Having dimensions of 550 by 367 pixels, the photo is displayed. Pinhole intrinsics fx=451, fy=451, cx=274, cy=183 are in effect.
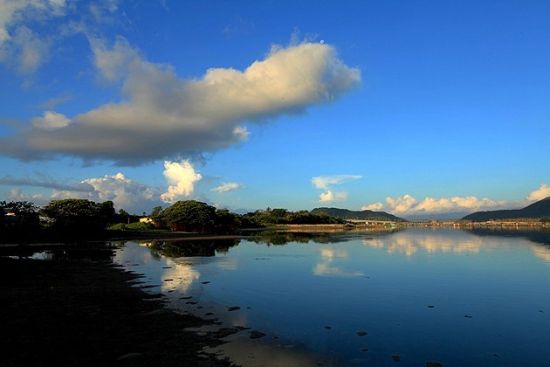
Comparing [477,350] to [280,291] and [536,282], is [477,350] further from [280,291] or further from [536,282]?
[536,282]

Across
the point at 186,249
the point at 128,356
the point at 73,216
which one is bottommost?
the point at 128,356

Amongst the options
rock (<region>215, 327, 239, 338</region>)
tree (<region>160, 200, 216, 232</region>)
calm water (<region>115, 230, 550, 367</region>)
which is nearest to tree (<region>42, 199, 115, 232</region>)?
tree (<region>160, 200, 216, 232</region>)

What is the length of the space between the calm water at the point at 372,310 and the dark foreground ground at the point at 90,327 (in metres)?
2.08

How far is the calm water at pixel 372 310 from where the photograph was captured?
1909 centimetres

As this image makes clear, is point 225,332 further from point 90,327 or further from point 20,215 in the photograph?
point 20,215

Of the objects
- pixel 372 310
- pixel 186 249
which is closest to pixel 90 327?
pixel 372 310

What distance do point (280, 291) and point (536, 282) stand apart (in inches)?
955

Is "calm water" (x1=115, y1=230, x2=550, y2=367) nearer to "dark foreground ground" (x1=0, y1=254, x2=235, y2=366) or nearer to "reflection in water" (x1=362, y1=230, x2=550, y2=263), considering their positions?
"dark foreground ground" (x1=0, y1=254, x2=235, y2=366)

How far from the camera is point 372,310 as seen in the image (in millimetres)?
28094

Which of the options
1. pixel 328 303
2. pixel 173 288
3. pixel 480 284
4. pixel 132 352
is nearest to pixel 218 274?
pixel 173 288

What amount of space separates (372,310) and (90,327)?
53.5ft

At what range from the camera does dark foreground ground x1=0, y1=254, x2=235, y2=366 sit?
1720 centimetres

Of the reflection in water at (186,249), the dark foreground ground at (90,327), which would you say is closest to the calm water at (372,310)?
the dark foreground ground at (90,327)

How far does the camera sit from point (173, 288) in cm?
3553
